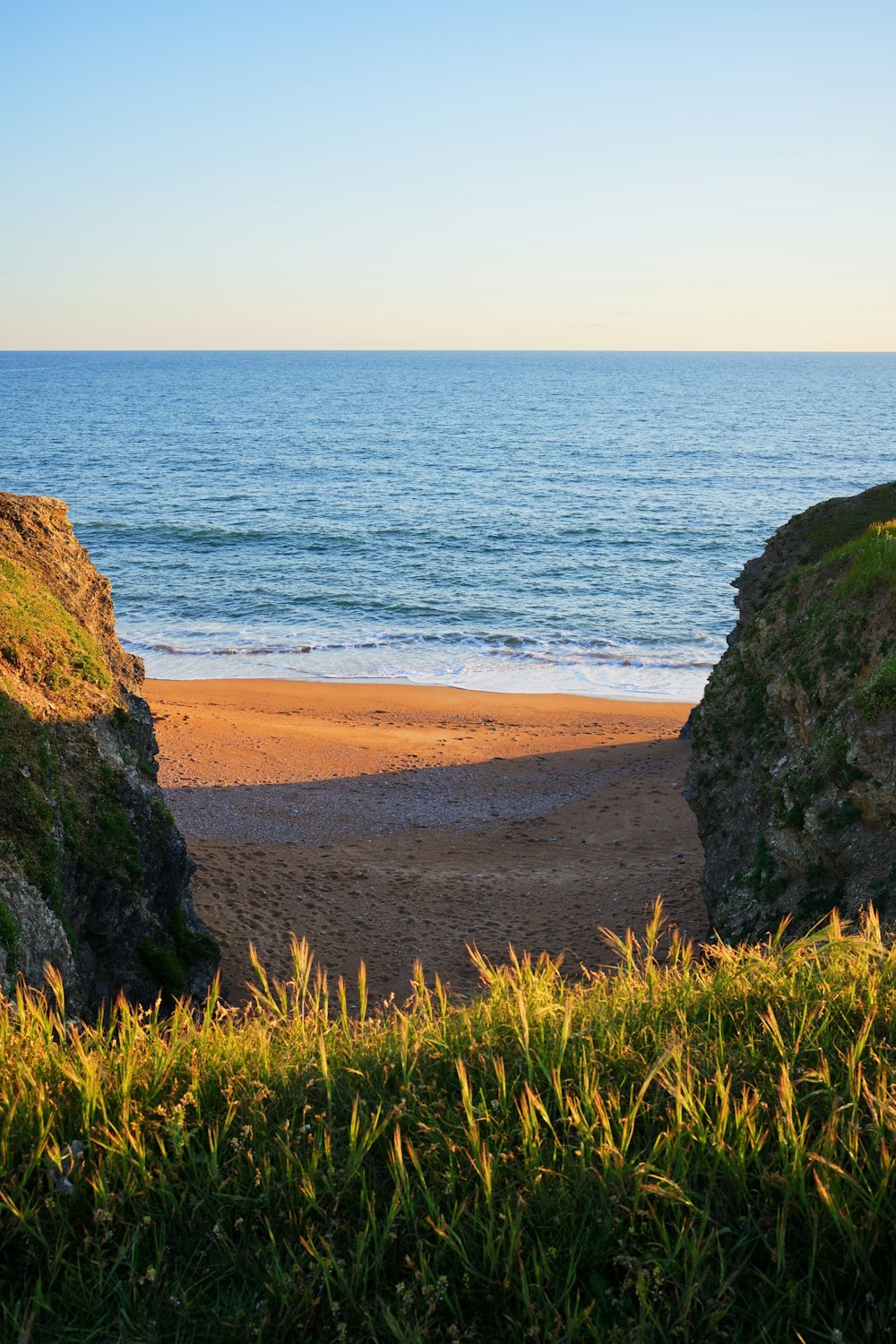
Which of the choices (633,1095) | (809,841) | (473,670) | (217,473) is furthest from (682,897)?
(217,473)

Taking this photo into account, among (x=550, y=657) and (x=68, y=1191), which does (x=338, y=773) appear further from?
(x=68, y=1191)

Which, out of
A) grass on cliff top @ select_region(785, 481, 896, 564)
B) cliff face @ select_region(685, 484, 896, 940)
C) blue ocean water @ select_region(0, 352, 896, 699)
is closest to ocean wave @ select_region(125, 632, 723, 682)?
blue ocean water @ select_region(0, 352, 896, 699)

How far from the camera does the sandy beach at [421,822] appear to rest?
12211 mm

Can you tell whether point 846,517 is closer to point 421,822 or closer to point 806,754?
point 806,754

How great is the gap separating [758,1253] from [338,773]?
637 inches

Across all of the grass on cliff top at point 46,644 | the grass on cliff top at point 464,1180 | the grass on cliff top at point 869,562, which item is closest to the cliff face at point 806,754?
the grass on cliff top at point 869,562

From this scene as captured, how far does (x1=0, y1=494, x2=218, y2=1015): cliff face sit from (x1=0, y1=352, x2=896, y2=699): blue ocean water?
17076 mm

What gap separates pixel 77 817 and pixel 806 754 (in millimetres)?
7280

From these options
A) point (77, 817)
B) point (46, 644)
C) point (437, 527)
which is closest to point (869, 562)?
point (77, 817)

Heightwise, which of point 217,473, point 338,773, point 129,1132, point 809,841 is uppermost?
point 217,473

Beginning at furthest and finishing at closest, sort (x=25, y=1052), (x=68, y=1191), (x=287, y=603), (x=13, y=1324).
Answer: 1. (x=287, y=603)
2. (x=25, y=1052)
3. (x=68, y=1191)
4. (x=13, y=1324)

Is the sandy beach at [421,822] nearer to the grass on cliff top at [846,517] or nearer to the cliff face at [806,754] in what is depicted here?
the cliff face at [806,754]

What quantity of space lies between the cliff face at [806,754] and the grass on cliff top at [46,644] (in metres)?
7.19

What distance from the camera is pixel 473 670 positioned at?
28.5 meters
